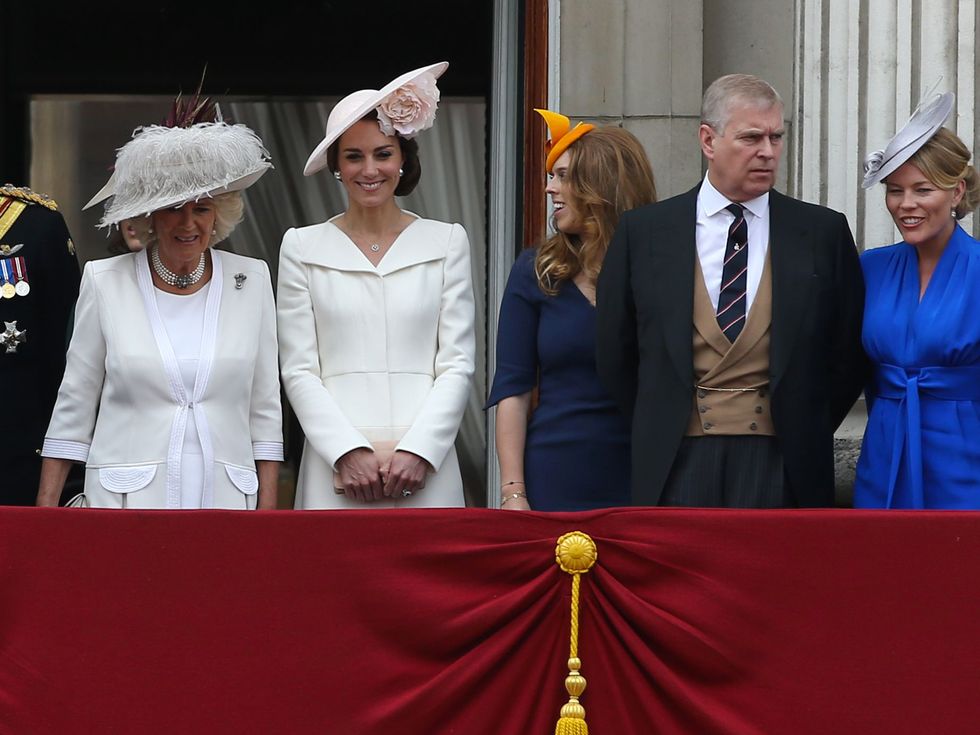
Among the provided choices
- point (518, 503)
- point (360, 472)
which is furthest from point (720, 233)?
point (360, 472)

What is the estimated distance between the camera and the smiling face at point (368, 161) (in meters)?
5.08

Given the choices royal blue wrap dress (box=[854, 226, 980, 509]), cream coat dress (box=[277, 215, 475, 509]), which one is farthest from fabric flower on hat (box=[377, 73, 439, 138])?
royal blue wrap dress (box=[854, 226, 980, 509])

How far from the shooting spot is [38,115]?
9.02 meters

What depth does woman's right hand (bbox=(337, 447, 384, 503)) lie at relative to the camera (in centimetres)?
489

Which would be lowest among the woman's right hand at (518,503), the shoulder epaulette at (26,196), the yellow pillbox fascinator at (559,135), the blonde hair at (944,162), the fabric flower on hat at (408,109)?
the woman's right hand at (518,503)

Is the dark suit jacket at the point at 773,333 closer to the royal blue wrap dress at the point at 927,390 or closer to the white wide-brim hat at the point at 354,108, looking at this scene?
the royal blue wrap dress at the point at 927,390

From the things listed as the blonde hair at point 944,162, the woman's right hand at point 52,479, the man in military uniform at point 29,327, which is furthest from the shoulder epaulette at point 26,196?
the blonde hair at point 944,162

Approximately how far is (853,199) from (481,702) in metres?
2.92

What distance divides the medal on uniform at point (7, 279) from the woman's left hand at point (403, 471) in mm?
1231

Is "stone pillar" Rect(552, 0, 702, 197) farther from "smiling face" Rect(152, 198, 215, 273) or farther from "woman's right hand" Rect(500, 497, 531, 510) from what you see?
"smiling face" Rect(152, 198, 215, 273)

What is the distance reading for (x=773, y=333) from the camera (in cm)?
458

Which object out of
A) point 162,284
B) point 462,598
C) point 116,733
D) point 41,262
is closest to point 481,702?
point 462,598

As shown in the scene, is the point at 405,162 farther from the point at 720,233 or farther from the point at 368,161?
the point at 720,233

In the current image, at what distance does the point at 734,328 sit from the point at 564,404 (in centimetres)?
57
